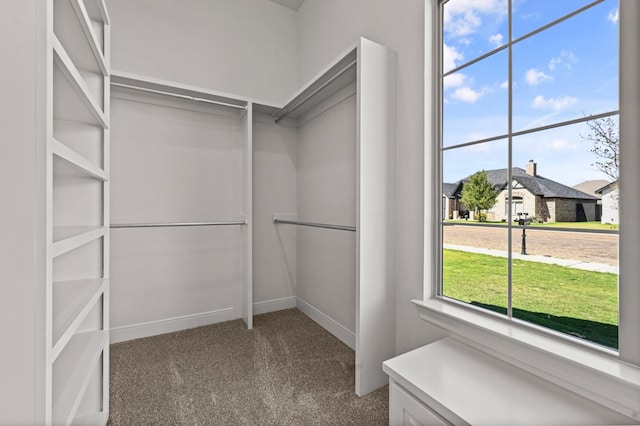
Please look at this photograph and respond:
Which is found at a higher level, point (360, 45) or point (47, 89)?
point (360, 45)

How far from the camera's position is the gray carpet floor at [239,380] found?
1.50 m

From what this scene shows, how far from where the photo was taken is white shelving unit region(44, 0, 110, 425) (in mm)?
959

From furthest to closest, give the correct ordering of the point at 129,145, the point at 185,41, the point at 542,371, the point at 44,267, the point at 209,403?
the point at 185,41, the point at 129,145, the point at 209,403, the point at 542,371, the point at 44,267

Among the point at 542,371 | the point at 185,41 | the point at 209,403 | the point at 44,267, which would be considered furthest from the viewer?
the point at 185,41

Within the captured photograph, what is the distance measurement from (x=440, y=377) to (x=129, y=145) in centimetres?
257

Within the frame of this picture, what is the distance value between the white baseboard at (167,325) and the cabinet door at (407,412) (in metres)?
1.90

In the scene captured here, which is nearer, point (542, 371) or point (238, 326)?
point (542, 371)

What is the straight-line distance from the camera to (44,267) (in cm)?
71

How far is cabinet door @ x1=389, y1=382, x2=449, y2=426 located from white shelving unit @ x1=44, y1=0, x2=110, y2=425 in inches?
42.6

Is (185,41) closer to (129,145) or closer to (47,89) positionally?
(129,145)

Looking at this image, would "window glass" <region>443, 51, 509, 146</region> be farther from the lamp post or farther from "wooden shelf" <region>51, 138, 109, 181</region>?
"wooden shelf" <region>51, 138, 109, 181</region>

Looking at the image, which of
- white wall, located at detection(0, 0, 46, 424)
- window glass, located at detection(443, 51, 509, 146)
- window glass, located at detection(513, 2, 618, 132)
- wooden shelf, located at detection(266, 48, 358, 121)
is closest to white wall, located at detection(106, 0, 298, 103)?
wooden shelf, located at detection(266, 48, 358, 121)

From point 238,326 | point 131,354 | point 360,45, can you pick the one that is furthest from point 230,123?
point 131,354

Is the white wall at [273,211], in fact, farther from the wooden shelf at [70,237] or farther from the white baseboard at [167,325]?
the wooden shelf at [70,237]
